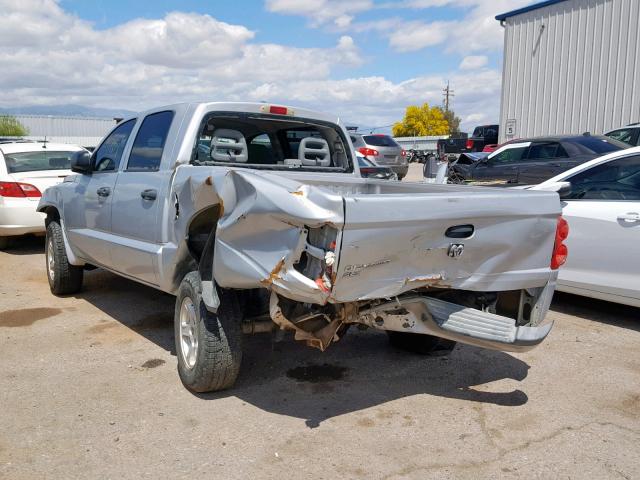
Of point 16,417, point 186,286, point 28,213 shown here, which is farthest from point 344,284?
point 28,213

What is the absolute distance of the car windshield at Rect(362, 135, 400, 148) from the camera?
21.1 meters

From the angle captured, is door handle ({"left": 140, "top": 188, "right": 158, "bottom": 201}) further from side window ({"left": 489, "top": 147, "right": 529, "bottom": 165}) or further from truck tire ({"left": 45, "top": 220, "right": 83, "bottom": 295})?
side window ({"left": 489, "top": 147, "right": 529, "bottom": 165})

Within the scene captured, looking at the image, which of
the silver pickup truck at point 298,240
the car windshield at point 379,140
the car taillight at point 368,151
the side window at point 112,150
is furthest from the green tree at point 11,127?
the silver pickup truck at point 298,240

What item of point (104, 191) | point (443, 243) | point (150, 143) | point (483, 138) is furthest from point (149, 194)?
point (483, 138)

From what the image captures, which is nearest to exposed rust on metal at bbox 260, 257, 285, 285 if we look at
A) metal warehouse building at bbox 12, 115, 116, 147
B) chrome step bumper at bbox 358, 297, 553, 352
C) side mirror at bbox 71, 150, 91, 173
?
chrome step bumper at bbox 358, 297, 553, 352

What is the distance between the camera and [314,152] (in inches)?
217

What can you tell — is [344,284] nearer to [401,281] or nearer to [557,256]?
[401,281]

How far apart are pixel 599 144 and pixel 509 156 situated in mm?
1654

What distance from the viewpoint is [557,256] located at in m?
3.92

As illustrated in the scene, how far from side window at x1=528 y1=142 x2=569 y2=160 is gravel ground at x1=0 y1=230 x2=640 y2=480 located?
547 centimetres

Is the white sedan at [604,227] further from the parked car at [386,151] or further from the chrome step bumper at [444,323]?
the parked car at [386,151]

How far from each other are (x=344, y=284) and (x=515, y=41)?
68.6 ft

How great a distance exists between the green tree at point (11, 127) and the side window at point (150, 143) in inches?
2058

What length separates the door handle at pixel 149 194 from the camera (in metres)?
4.61
